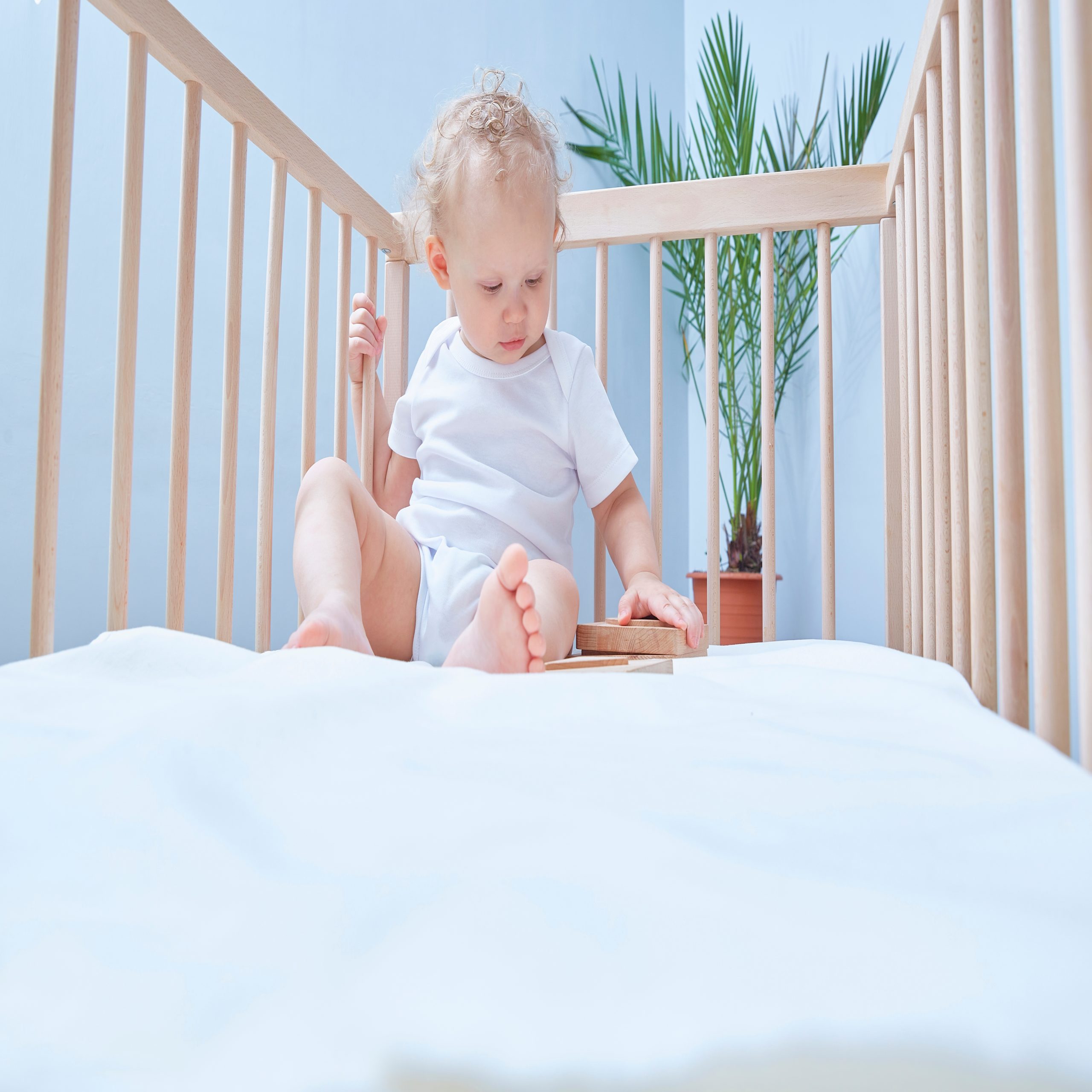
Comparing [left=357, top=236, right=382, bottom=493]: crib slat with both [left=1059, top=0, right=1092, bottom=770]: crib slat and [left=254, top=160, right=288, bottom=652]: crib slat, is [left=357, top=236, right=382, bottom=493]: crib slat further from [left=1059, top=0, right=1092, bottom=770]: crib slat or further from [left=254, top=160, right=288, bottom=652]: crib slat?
[left=1059, top=0, right=1092, bottom=770]: crib slat

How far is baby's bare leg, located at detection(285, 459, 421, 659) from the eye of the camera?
0.64m

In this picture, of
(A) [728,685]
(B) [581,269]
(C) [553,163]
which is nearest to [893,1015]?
(A) [728,685]

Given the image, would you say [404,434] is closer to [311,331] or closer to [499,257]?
[311,331]

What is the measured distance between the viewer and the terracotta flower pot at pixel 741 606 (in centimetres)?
A: 191

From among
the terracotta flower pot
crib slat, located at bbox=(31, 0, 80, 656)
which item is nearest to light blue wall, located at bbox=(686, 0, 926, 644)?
the terracotta flower pot

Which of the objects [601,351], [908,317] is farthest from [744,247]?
[908,317]

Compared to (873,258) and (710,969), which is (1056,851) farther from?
(873,258)

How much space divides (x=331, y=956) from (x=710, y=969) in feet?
0.29

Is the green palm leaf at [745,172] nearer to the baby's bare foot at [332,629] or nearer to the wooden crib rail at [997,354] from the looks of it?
the wooden crib rail at [997,354]

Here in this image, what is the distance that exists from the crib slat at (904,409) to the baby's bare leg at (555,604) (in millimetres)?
362

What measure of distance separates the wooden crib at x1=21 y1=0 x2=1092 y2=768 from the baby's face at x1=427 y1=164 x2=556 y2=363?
0.18 metres

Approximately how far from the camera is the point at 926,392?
0.78 meters

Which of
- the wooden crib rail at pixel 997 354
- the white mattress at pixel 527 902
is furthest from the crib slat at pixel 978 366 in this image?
the white mattress at pixel 527 902

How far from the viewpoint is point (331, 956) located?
20 centimetres
